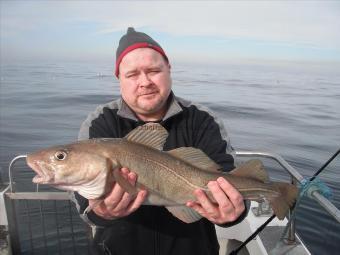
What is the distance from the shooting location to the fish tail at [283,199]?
3.15 m

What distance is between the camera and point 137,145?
9.88 ft

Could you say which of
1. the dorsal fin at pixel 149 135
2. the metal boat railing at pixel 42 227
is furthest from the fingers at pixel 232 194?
the metal boat railing at pixel 42 227

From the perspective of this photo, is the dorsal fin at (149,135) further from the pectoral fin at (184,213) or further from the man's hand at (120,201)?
the pectoral fin at (184,213)

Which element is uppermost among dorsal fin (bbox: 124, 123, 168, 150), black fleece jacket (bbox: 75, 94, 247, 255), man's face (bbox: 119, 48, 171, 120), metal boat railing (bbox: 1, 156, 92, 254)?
man's face (bbox: 119, 48, 171, 120)

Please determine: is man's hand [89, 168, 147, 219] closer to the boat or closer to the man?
the man

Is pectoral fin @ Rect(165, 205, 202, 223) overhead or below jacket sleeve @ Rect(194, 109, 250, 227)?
below

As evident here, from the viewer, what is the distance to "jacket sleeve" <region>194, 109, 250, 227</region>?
3.47m

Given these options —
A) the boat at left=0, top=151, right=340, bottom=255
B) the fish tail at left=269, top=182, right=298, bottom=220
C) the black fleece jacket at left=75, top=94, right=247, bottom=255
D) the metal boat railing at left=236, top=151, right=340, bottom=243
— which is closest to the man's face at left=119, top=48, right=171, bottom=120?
the black fleece jacket at left=75, top=94, right=247, bottom=255

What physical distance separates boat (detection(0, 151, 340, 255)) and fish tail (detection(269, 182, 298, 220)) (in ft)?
1.16

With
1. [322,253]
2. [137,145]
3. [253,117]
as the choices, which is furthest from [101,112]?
[253,117]

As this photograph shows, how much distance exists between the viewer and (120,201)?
291cm

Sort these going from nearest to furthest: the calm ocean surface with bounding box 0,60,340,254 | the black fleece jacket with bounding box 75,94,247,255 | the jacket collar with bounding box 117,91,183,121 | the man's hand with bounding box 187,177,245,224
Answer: the man's hand with bounding box 187,177,245,224
the black fleece jacket with bounding box 75,94,247,255
the jacket collar with bounding box 117,91,183,121
the calm ocean surface with bounding box 0,60,340,254

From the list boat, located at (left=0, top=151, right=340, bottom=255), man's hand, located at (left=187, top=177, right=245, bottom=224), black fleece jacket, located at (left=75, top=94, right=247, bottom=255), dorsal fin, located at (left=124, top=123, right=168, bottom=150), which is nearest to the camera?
man's hand, located at (left=187, top=177, right=245, bottom=224)

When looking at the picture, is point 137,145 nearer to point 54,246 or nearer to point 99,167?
point 99,167
